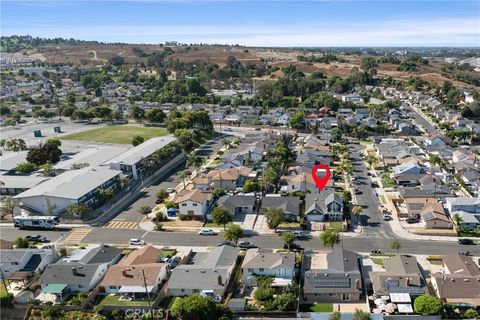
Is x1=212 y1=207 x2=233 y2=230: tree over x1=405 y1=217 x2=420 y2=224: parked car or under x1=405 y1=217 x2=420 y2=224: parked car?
over

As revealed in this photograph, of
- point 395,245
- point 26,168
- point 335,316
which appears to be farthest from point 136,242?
point 26,168

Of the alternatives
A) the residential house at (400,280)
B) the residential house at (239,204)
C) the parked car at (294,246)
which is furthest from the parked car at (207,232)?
the residential house at (400,280)

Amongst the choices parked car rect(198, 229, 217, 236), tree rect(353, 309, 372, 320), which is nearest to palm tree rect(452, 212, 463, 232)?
tree rect(353, 309, 372, 320)

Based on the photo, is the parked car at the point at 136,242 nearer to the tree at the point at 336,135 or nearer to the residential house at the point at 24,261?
the residential house at the point at 24,261

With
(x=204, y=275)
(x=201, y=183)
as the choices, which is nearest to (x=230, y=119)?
(x=201, y=183)

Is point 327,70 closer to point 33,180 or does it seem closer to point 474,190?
point 474,190

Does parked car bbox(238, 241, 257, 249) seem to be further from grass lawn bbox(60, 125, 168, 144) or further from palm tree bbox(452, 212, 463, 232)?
grass lawn bbox(60, 125, 168, 144)

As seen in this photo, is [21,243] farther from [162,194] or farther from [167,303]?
[167,303]
